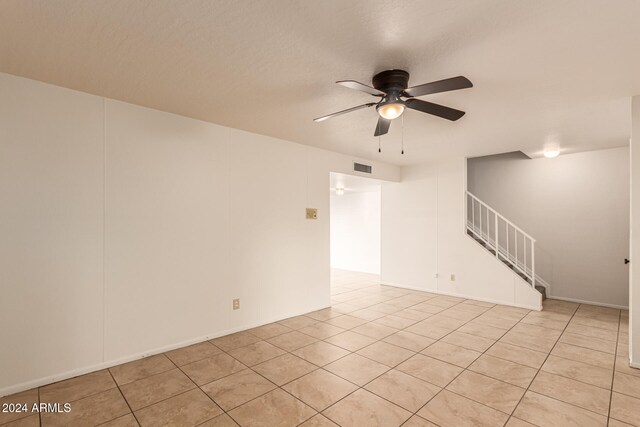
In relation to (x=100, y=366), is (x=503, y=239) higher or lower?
higher

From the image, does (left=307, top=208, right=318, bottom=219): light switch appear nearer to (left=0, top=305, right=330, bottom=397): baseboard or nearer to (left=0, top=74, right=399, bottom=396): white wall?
(left=0, top=74, right=399, bottom=396): white wall

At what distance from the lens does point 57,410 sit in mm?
2289

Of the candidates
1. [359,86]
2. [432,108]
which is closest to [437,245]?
[432,108]

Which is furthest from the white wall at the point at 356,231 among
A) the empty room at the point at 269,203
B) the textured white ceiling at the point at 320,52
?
the textured white ceiling at the point at 320,52

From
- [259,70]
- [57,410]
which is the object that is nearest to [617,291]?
[259,70]

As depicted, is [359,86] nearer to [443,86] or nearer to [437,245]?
[443,86]

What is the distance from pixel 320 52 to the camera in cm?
217

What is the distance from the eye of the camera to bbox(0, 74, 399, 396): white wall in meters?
2.56

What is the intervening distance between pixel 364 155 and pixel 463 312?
305 cm

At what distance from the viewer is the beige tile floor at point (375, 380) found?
220cm

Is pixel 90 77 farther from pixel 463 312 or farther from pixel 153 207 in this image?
pixel 463 312

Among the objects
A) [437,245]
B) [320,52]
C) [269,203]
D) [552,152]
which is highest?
[320,52]

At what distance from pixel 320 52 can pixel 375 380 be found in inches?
108

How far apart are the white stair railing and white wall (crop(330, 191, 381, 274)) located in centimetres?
262
